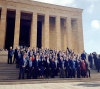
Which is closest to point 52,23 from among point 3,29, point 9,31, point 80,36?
point 80,36

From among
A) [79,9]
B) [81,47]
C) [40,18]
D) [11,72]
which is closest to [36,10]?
[40,18]

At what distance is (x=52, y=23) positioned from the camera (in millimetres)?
29344

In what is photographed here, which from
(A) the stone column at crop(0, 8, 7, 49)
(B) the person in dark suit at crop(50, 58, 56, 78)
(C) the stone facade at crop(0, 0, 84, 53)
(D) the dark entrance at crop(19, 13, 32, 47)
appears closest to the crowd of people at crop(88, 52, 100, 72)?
(B) the person in dark suit at crop(50, 58, 56, 78)

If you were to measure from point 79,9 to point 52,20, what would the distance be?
6171 mm

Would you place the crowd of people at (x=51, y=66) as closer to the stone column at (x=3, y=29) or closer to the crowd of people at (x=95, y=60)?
the crowd of people at (x=95, y=60)

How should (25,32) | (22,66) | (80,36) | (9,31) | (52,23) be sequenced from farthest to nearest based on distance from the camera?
(25,32) < (52,23) < (9,31) < (80,36) < (22,66)

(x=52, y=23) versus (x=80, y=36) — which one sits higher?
(x=52, y=23)

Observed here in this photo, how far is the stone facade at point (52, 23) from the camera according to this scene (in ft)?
78.3

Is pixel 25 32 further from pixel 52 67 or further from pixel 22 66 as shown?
pixel 22 66

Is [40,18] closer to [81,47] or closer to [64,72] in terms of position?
[81,47]

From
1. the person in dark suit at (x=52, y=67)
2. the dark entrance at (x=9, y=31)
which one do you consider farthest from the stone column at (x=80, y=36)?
the person in dark suit at (x=52, y=67)

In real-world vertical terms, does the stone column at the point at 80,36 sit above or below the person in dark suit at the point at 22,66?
above

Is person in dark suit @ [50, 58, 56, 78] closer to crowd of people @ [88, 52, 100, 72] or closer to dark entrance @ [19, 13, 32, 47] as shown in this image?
crowd of people @ [88, 52, 100, 72]

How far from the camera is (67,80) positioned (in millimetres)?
9867
